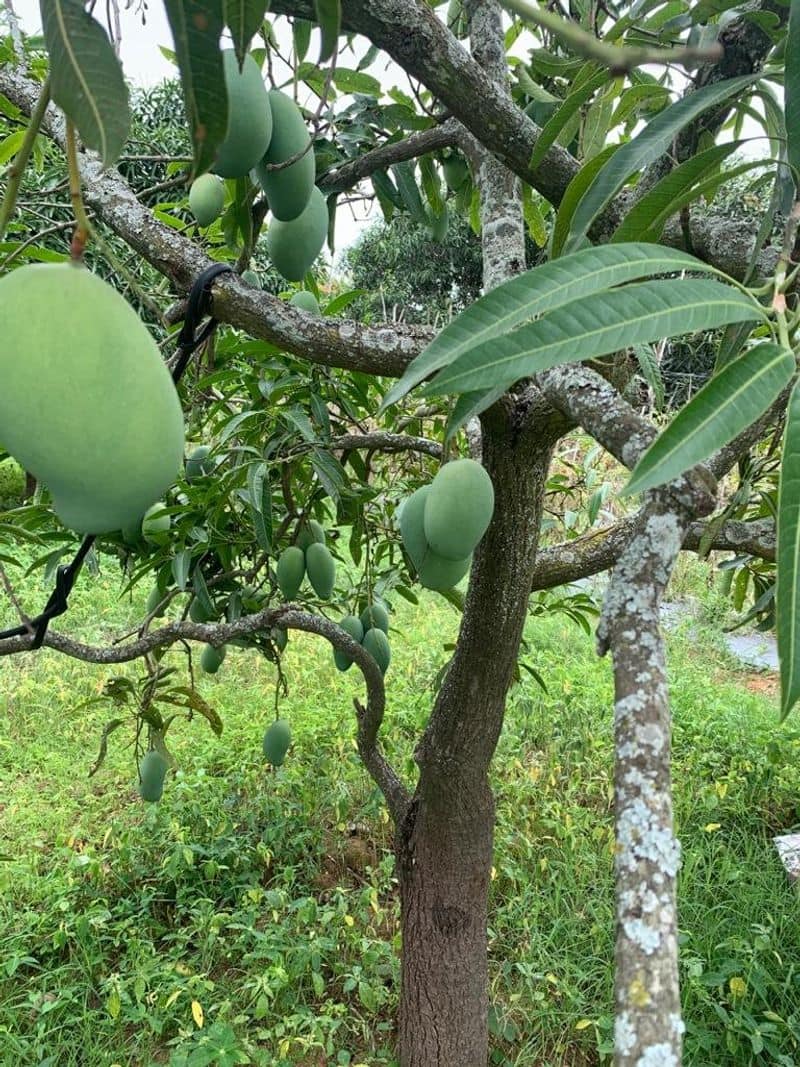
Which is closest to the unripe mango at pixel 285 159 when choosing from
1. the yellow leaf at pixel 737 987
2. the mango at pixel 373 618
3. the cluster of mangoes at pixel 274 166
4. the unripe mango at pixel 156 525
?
the cluster of mangoes at pixel 274 166

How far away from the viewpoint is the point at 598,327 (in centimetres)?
40

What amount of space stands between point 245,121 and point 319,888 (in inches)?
86.7

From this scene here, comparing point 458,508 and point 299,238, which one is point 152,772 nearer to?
point 458,508

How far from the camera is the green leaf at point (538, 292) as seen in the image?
1.37 ft

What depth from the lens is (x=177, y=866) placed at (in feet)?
7.61

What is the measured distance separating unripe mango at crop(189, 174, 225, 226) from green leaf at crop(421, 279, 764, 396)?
0.78 m

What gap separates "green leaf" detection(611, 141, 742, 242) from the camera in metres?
0.60

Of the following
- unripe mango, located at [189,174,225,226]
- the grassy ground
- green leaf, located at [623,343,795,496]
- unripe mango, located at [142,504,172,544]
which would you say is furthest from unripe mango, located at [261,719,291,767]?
green leaf, located at [623,343,795,496]

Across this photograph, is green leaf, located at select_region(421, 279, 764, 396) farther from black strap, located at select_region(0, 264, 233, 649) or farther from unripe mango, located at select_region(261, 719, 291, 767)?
unripe mango, located at select_region(261, 719, 291, 767)

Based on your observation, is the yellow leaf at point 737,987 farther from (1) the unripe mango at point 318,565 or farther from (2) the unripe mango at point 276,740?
(1) the unripe mango at point 318,565

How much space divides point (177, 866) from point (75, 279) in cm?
223

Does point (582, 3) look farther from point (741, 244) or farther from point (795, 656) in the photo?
point (795, 656)

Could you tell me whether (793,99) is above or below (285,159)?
below

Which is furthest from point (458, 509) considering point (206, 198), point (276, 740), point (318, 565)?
point (276, 740)
